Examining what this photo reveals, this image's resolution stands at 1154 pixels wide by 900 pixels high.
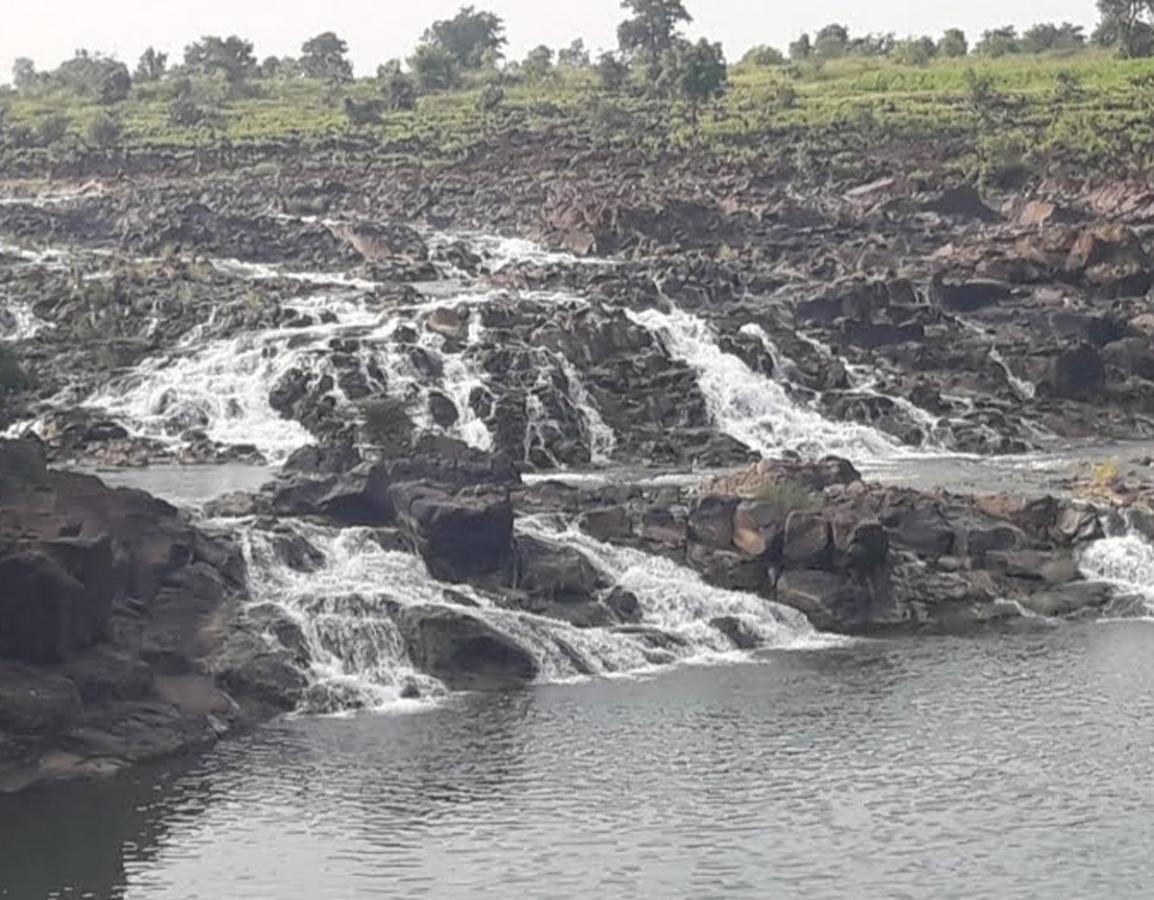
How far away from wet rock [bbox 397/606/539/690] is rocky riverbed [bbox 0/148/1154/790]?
Result: 0.14 meters

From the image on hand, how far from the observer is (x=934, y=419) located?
3927 inches

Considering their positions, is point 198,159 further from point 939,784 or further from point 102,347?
point 939,784

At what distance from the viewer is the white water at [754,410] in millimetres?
96375

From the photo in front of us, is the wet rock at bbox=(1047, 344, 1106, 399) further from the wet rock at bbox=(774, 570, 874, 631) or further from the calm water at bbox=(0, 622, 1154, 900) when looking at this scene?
the calm water at bbox=(0, 622, 1154, 900)

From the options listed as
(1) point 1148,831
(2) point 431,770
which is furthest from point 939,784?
(2) point 431,770

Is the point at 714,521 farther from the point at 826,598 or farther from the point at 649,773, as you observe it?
the point at 649,773

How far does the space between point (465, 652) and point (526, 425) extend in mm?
36651

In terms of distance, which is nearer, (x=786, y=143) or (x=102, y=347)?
(x=102, y=347)

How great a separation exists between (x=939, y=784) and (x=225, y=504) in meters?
33.0

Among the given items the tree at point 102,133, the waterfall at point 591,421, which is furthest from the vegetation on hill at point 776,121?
the waterfall at point 591,421

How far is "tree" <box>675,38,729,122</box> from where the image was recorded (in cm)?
18312

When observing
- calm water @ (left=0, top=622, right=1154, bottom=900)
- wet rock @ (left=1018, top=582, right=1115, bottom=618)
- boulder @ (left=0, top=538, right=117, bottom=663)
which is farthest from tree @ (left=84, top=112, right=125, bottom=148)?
calm water @ (left=0, top=622, right=1154, bottom=900)

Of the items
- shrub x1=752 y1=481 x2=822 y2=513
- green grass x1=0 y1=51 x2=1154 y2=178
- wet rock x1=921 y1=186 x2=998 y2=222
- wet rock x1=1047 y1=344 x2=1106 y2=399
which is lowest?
shrub x1=752 y1=481 x2=822 y2=513

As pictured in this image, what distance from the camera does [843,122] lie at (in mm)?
175625
